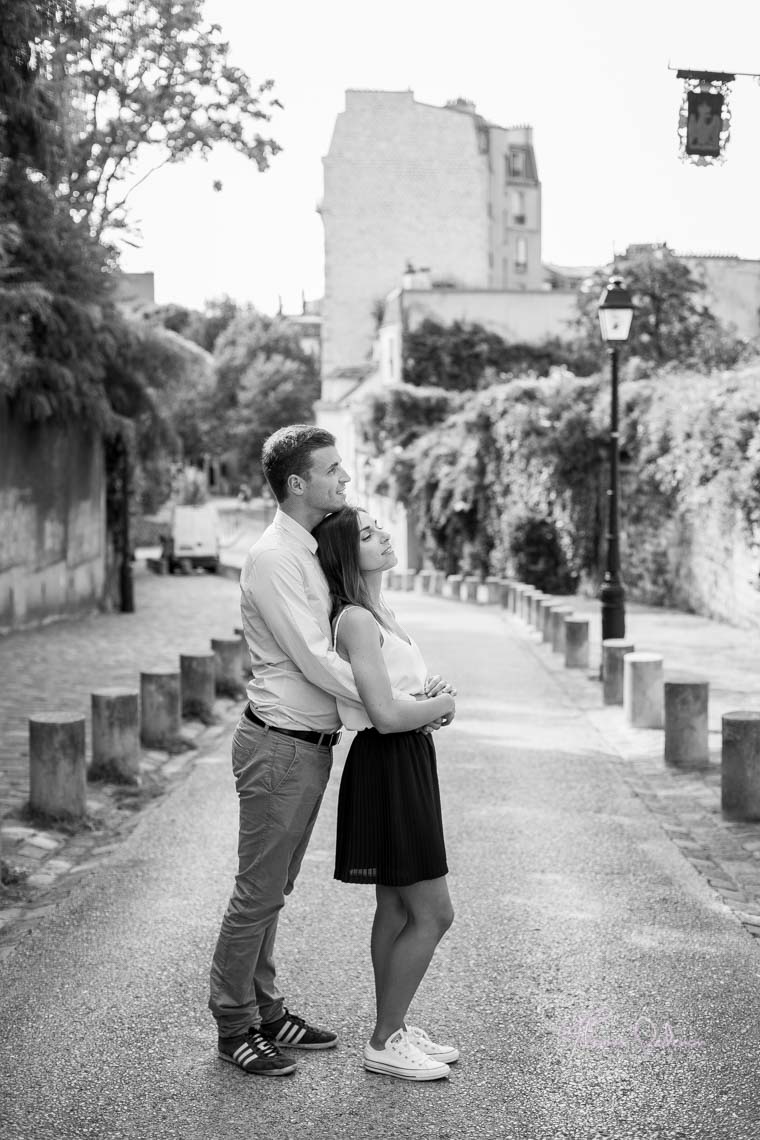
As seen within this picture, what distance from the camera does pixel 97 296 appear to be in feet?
68.7

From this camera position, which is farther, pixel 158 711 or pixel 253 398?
pixel 253 398

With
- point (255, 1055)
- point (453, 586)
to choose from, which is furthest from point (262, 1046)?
point (453, 586)

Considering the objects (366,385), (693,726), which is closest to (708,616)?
(693,726)

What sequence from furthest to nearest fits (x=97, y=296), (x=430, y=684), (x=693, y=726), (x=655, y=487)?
(x=655, y=487)
(x=97, y=296)
(x=693, y=726)
(x=430, y=684)

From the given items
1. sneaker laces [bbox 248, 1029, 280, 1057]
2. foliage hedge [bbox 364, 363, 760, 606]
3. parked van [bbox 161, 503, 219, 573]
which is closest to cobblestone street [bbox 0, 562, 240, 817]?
sneaker laces [bbox 248, 1029, 280, 1057]

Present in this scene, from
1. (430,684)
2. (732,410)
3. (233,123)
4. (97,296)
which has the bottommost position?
(430,684)

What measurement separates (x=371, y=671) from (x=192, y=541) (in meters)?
40.6

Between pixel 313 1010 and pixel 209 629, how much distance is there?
16.7 metres

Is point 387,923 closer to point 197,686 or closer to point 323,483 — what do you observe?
point 323,483

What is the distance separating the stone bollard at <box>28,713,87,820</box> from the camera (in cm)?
742

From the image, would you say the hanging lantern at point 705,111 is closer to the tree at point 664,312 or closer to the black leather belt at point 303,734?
the black leather belt at point 303,734

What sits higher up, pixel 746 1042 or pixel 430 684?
pixel 430 684

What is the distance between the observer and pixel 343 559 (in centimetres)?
393

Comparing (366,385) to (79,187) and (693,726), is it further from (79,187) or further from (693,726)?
(693,726)
